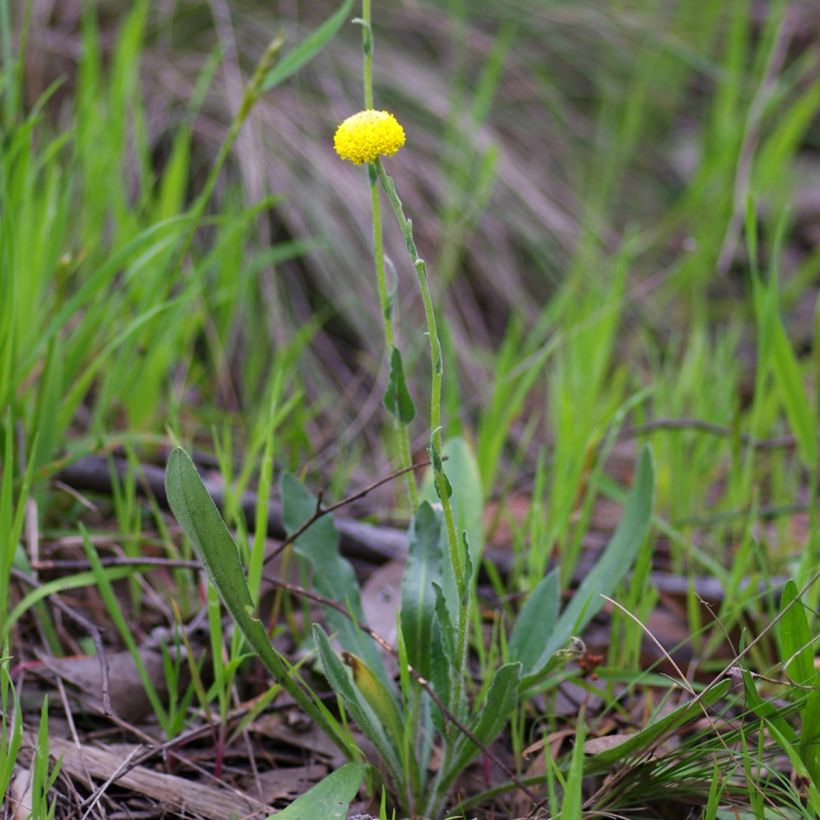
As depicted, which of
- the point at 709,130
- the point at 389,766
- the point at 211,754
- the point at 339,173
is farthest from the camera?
the point at 709,130

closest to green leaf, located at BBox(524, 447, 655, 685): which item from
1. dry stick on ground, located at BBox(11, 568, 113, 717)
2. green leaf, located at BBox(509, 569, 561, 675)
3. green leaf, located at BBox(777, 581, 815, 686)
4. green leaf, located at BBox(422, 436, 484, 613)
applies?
green leaf, located at BBox(509, 569, 561, 675)

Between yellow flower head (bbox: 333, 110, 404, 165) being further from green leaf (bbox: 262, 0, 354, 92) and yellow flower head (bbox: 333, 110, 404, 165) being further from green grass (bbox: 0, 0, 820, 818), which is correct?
green leaf (bbox: 262, 0, 354, 92)

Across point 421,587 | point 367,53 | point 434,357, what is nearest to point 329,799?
point 421,587

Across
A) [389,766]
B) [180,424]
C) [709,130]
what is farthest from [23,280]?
[709,130]

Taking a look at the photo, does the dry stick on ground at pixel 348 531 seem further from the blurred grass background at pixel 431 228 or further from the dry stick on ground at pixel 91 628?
the dry stick on ground at pixel 91 628

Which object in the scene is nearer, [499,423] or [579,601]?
[579,601]

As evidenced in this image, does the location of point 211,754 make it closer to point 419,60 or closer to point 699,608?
point 699,608

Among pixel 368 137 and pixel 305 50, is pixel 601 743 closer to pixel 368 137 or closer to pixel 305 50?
pixel 368 137

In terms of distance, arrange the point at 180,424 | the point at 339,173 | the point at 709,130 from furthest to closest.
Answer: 1. the point at 709,130
2. the point at 339,173
3. the point at 180,424
